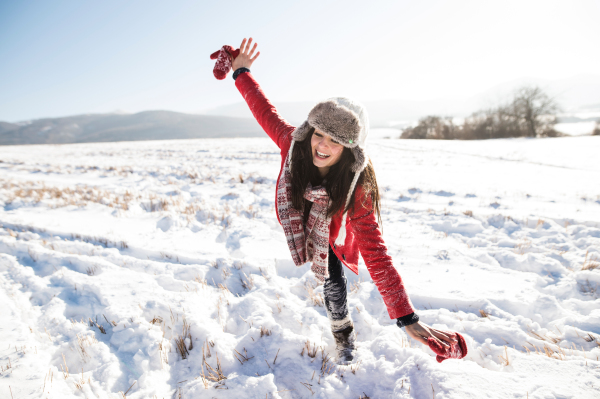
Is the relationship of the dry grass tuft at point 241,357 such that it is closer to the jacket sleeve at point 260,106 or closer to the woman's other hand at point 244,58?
the jacket sleeve at point 260,106

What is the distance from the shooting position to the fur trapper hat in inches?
62.6

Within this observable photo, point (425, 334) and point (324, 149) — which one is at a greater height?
point (324, 149)

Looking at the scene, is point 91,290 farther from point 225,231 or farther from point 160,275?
point 225,231

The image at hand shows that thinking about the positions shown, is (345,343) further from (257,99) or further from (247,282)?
(257,99)

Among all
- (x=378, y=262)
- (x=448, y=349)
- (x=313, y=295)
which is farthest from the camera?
(x=313, y=295)

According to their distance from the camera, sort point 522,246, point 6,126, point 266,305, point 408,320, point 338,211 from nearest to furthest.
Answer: point 408,320, point 338,211, point 266,305, point 522,246, point 6,126

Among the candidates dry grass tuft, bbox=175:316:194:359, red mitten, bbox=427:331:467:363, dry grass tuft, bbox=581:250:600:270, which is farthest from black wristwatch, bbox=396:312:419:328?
dry grass tuft, bbox=581:250:600:270

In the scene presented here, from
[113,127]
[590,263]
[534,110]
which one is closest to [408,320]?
[590,263]

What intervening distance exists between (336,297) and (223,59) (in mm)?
2380

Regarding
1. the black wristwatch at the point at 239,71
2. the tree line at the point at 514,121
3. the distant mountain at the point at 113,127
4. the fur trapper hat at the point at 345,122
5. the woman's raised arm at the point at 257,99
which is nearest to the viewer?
the fur trapper hat at the point at 345,122

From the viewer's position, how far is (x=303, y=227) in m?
1.96

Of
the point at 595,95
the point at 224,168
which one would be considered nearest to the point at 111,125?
the point at 224,168

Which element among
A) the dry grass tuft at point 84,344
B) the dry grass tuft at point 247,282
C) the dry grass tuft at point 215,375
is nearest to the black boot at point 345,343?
the dry grass tuft at point 215,375

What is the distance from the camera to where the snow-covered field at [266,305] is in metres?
1.67
